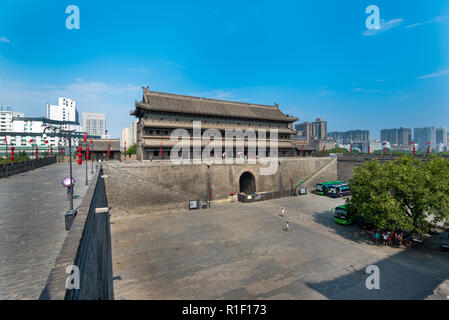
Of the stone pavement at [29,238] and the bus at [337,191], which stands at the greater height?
the stone pavement at [29,238]

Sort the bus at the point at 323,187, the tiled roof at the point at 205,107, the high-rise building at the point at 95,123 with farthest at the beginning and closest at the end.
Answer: the high-rise building at the point at 95,123, the bus at the point at 323,187, the tiled roof at the point at 205,107

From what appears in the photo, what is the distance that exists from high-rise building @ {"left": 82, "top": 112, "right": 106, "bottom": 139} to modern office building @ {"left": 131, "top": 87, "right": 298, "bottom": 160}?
156203 mm

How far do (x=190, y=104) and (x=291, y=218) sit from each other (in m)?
25.2

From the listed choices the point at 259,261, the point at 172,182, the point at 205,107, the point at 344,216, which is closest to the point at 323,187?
the point at 344,216

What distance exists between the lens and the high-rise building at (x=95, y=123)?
16888 centimetres

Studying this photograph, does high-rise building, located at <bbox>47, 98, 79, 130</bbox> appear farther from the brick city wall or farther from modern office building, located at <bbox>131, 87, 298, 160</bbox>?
modern office building, located at <bbox>131, 87, 298, 160</bbox>

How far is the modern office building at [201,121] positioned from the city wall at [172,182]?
5209 millimetres

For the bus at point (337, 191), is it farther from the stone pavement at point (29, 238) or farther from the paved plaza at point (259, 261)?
the stone pavement at point (29, 238)

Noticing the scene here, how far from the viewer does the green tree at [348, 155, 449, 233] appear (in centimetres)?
1623

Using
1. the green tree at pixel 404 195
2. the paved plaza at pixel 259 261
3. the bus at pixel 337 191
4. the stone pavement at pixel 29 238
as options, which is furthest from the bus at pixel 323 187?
the stone pavement at pixel 29 238

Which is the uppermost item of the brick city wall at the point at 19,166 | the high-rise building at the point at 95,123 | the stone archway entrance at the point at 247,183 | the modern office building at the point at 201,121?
the high-rise building at the point at 95,123

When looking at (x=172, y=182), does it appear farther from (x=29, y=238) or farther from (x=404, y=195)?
(x=404, y=195)

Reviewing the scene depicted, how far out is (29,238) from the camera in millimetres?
8047
